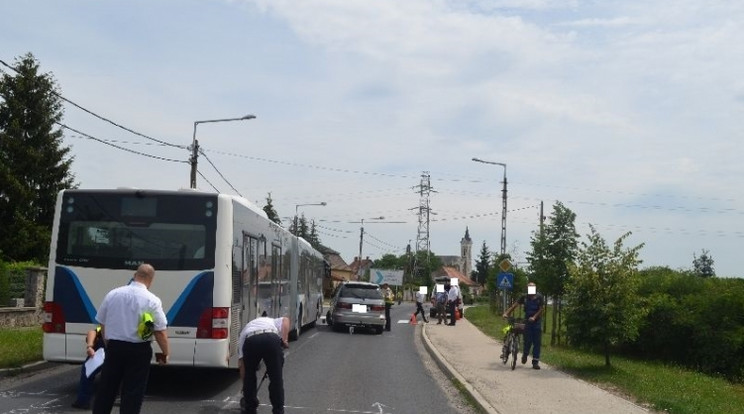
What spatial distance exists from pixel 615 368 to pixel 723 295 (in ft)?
22.9

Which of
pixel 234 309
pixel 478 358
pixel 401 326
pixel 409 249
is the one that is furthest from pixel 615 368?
pixel 409 249

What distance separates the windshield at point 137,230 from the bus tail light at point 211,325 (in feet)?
2.09

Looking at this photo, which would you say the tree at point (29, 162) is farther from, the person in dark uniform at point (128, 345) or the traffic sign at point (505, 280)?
the person in dark uniform at point (128, 345)

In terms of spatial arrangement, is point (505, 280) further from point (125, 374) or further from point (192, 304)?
point (125, 374)

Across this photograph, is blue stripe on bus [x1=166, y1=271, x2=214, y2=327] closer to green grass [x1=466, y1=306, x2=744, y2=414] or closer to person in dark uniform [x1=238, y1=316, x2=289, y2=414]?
person in dark uniform [x1=238, y1=316, x2=289, y2=414]

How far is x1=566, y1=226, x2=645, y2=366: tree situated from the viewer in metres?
Answer: 17.1

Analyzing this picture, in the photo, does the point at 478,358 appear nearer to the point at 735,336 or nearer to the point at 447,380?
the point at 447,380

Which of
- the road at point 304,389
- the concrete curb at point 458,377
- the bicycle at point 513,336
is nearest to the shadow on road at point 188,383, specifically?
the road at point 304,389

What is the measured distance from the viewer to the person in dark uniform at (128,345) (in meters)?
7.88

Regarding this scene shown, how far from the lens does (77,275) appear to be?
38.1 feet

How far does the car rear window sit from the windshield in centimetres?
1663

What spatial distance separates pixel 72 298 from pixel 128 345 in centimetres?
409

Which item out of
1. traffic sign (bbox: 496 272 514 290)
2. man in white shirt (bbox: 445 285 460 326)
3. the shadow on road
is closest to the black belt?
the shadow on road

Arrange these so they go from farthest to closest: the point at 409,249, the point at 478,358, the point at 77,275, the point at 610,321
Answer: the point at 409,249 → the point at 478,358 → the point at 610,321 → the point at 77,275
